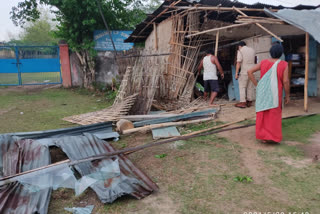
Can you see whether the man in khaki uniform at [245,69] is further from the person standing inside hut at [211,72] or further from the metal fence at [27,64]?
the metal fence at [27,64]

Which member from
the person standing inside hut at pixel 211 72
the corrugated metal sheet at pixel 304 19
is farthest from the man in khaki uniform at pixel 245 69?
the corrugated metal sheet at pixel 304 19

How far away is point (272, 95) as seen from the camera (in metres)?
→ 3.80

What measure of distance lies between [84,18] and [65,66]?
276 cm

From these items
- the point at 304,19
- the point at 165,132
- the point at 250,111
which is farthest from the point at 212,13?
the point at 165,132

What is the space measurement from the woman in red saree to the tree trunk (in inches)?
371

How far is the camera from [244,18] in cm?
629

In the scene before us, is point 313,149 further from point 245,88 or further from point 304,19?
point 304,19

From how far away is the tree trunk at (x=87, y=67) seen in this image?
39.0ft

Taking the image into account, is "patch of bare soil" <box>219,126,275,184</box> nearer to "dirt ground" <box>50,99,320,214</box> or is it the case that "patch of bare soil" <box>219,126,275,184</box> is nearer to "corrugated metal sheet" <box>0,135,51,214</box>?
"dirt ground" <box>50,99,320,214</box>

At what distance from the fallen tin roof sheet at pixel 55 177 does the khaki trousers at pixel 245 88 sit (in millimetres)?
4097

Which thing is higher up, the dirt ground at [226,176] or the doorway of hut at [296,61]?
the doorway of hut at [296,61]

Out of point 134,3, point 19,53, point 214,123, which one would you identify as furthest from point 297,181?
point 19,53

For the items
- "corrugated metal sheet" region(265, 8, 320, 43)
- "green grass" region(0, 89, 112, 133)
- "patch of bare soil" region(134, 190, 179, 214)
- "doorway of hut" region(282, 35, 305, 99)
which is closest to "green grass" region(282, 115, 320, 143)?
"corrugated metal sheet" region(265, 8, 320, 43)

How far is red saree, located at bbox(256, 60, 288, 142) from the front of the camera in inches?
151
